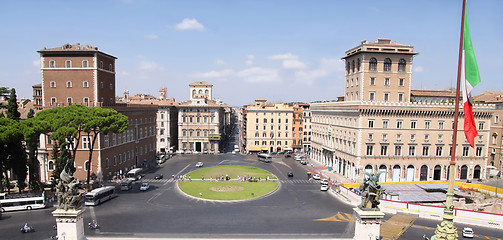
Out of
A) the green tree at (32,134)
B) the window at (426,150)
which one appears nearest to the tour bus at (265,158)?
the window at (426,150)

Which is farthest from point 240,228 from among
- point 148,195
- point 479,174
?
point 479,174

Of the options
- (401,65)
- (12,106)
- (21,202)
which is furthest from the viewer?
(401,65)

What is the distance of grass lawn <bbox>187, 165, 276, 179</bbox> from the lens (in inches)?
2530

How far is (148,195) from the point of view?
1929 inches

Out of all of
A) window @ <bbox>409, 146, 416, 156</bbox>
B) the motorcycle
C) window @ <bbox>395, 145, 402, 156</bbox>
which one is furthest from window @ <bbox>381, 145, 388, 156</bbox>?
the motorcycle

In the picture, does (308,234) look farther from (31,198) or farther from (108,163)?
(108,163)

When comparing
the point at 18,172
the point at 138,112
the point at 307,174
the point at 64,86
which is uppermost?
the point at 64,86

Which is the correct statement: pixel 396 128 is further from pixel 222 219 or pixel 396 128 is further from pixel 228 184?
pixel 222 219

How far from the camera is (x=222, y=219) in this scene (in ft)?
124

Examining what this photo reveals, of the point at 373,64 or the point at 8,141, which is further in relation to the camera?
the point at 373,64

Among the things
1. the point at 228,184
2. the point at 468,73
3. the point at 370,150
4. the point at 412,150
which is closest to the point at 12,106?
the point at 228,184

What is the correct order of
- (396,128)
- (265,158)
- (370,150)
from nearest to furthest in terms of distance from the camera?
(370,150) → (396,128) → (265,158)

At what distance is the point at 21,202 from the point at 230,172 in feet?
124

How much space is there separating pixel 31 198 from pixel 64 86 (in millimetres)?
26585
